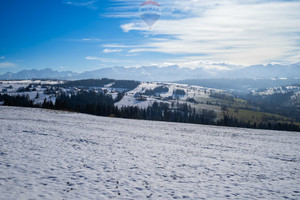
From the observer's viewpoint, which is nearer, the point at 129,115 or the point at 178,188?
the point at 178,188

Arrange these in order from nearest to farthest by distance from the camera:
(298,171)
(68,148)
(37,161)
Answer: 1. (37,161)
2. (298,171)
3. (68,148)

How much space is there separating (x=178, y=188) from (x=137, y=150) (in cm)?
880

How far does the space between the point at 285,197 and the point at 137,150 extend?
12.9m

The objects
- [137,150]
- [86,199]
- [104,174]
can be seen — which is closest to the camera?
[86,199]

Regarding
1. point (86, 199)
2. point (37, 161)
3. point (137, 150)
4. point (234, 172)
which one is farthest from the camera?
point (137, 150)

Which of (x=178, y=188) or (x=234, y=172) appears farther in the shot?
(x=234, y=172)

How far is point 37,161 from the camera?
13.6m

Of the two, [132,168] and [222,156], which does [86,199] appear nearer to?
[132,168]

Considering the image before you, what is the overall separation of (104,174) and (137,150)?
727cm

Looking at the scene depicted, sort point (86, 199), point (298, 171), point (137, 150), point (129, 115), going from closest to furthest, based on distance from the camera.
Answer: point (86, 199) → point (298, 171) → point (137, 150) → point (129, 115)

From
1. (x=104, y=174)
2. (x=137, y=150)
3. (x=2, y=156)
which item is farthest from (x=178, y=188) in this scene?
(x=2, y=156)

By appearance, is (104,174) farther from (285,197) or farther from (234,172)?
(285,197)

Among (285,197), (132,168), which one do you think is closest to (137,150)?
(132,168)

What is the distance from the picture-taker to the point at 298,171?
16281 millimetres
